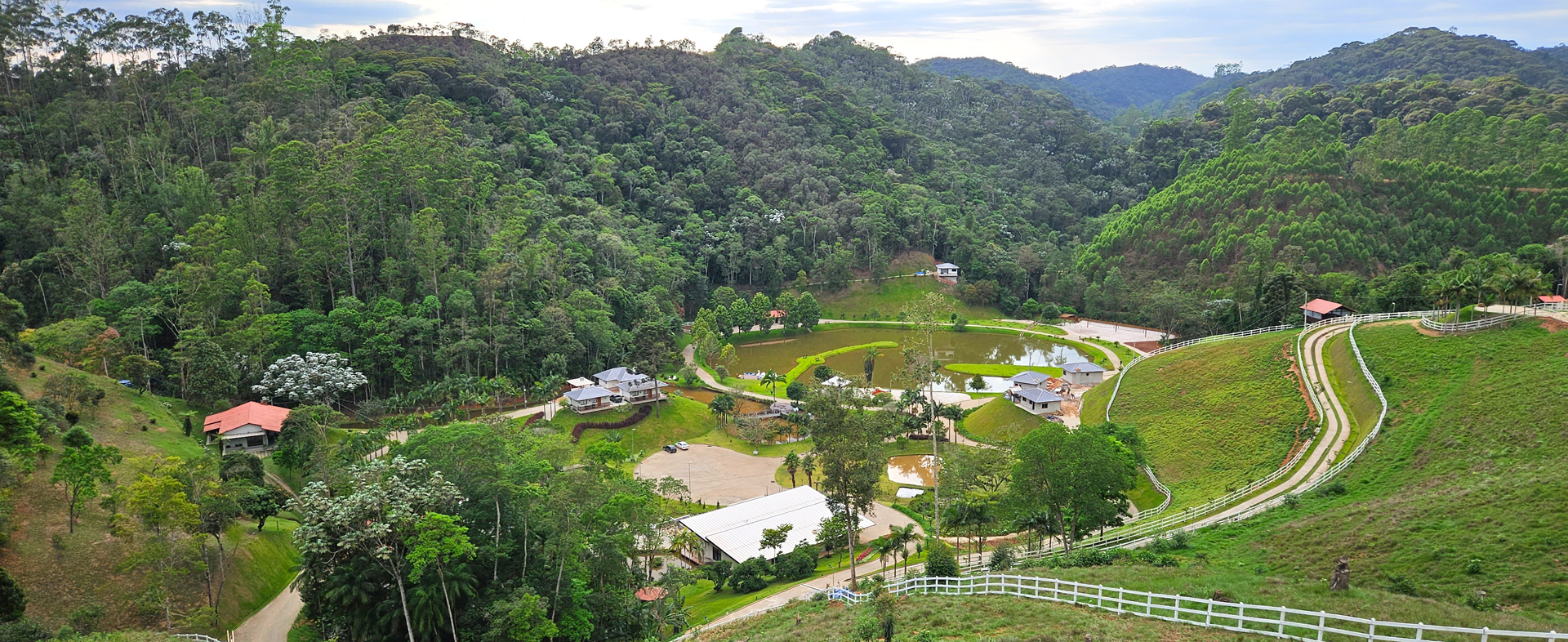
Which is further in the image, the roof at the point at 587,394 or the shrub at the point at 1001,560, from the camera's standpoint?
the roof at the point at 587,394

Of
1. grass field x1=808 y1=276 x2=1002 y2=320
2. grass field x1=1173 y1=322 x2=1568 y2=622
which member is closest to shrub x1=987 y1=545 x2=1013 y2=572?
grass field x1=1173 y1=322 x2=1568 y2=622

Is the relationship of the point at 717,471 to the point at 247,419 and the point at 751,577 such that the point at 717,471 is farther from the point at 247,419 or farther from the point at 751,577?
the point at 247,419

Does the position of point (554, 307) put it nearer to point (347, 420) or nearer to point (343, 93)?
point (347, 420)

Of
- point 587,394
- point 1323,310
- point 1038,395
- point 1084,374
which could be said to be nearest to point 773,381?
point 587,394

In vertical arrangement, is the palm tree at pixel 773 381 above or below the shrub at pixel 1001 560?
below

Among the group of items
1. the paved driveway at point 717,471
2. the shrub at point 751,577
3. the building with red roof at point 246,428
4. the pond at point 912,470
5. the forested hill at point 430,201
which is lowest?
the paved driveway at point 717,471

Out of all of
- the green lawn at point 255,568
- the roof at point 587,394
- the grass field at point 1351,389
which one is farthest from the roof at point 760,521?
the grass field at point 1351,389

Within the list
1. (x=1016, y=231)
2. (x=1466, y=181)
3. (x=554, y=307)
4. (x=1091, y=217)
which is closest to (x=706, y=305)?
(x=554, y=307)

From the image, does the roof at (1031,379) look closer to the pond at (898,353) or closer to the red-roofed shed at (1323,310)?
the pond at (898,353)
